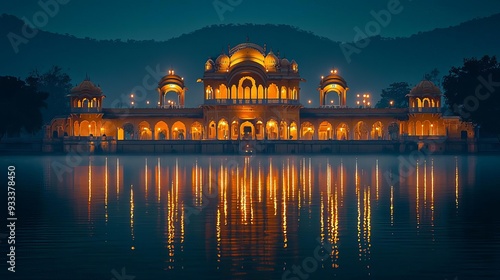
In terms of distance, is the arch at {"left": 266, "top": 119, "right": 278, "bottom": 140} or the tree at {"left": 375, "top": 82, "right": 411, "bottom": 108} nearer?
the arch at {"left": 266, "top": 119, "right": 278, "bottom": 140}

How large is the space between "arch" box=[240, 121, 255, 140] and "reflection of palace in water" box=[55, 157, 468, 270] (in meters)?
28.1

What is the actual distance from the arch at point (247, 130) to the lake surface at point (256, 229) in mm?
33425

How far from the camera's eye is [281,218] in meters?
19.5

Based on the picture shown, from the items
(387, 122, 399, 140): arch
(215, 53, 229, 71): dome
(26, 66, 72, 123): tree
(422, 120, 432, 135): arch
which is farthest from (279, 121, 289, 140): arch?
(26, 66, 72, 123): tree

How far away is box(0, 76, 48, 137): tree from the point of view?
52.3 metres

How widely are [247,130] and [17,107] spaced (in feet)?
58.6

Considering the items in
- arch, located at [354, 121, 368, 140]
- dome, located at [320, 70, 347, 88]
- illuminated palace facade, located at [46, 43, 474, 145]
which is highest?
dome, located at [320, 70, 347, 88]

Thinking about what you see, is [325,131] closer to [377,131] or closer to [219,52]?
[377,131]

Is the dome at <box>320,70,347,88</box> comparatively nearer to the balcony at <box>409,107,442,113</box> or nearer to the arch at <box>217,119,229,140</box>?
the balcony at <box>409,107,442,113</box>

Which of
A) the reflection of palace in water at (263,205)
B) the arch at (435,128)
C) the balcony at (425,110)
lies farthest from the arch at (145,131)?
the reflection of palace in water at (263,205)

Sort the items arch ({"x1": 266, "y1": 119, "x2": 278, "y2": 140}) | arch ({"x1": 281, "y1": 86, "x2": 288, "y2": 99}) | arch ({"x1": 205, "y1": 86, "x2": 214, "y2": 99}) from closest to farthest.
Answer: arch ({"x1": 266, "y1": 119, "x2": 278, "y2": 140}), arch ({"x1": 281, "y1": 86, "x2": 288, "y2": 99}), arch ({"x1": 205, "y1": 86, "x2": 214, "y2": 99})

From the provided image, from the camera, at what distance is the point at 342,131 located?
221 ft

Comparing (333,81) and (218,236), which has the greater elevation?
(333,81)

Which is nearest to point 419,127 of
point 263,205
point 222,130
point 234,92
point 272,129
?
point 272,129
